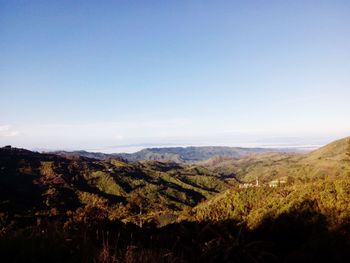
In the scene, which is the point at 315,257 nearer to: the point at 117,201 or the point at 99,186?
the point at 117,201

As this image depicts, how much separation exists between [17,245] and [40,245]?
276 mm

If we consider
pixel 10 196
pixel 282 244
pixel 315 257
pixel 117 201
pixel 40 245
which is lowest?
pixel 117 201

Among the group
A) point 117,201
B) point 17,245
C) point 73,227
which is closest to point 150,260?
point 17,245

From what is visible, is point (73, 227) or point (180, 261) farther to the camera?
point (73, 227)

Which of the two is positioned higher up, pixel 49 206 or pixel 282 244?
pixel 282 244

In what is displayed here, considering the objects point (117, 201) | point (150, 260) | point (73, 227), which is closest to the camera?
point (150, 260)

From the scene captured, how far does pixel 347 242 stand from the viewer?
780 cm

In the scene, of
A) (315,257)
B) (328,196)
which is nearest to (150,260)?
(315,257)

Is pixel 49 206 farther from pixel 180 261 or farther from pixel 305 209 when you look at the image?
pixel 180 261

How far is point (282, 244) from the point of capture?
15234 millimetres

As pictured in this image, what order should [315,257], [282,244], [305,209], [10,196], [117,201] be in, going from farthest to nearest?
[117,201]
[10,196]
[305,209]
[282,244]
[315,257]

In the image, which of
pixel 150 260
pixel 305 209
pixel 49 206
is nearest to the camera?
pixel 150 260

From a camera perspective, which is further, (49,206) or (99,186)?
(99,186)

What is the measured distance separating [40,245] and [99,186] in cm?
19121
